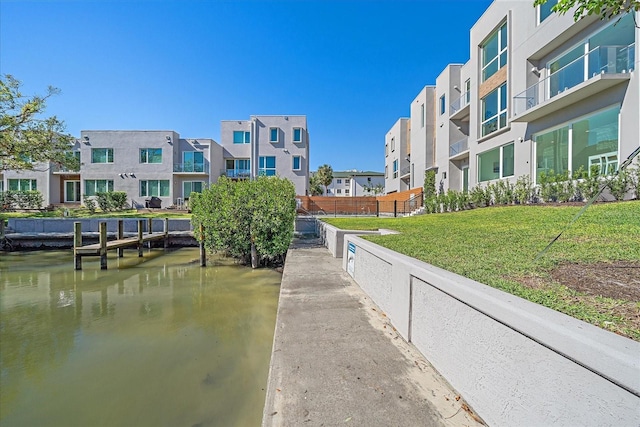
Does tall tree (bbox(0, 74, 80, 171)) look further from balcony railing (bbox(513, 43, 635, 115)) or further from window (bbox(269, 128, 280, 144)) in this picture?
balcony railing (bbox(513, 43, 635, 115))

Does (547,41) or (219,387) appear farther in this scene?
(547,41)

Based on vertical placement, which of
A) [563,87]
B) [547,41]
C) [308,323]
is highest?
[547,41]

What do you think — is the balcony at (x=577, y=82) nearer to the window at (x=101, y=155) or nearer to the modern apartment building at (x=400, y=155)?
the modern apartment building at (x=400, y=155)

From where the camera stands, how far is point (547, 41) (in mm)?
14828

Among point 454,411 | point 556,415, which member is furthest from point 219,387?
point 556,415

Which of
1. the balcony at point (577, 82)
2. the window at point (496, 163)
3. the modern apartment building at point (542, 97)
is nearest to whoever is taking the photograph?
the balcony at point (577, 82)

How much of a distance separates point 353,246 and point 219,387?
395 centimetres

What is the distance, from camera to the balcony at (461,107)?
2370 cm

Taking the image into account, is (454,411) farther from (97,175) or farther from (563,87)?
(97,175)

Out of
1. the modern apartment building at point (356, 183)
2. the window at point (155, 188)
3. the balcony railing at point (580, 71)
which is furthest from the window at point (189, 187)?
the modern apartment building at point (356, 183)

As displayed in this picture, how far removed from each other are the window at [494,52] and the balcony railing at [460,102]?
2.71 meters

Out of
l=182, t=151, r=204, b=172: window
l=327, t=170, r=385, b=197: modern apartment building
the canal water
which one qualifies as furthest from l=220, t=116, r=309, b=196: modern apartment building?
l=327, t=170, r=385, b=197: modern apartment building

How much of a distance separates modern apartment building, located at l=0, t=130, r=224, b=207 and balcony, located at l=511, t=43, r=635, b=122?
27537 millimetres

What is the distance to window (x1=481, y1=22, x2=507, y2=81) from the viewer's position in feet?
61.4
